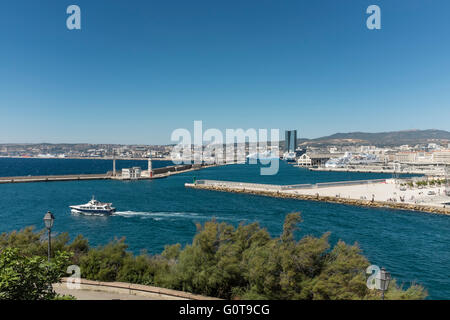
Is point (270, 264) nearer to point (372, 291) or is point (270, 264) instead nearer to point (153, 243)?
point (372, 291)

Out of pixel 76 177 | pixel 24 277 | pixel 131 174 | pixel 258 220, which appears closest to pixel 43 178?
pixel 76 177

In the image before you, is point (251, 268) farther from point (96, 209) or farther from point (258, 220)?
point (96, 209)

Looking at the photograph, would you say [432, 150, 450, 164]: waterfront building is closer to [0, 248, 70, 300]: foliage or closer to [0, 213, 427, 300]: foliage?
[0, 213, 427, 300]: foliage

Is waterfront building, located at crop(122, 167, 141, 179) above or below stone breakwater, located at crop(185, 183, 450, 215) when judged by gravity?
above

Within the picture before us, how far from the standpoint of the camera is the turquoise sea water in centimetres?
1559

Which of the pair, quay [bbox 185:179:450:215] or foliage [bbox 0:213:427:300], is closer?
foliage [bbox 0:213:427:300]

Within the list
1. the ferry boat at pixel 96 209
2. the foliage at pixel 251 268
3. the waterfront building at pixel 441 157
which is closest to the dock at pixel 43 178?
the ferry boat at pixel 96 209

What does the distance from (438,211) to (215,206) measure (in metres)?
20.8

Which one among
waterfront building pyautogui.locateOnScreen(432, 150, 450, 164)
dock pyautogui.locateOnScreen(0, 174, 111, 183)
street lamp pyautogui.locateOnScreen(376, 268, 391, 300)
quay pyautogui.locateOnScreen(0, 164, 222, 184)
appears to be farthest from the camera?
waterfront building pyautogui.locateOnScreen(432, 150, 450, 164)

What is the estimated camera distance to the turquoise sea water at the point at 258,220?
15.6 m

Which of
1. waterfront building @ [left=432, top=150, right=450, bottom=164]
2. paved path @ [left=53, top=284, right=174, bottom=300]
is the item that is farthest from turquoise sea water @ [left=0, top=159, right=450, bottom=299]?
waterfront building @ [left=432, top=150, right=450, bottom=164]

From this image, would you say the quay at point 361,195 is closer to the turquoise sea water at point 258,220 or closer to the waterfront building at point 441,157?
the turquoise sea water at point 258,220

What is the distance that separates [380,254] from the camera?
16156 mm

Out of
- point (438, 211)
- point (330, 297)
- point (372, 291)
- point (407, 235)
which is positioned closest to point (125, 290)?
point (330, 297)
